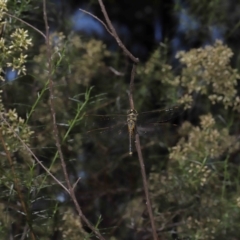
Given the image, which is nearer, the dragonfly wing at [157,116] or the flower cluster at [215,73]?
the dragonfly wing at [157,116]

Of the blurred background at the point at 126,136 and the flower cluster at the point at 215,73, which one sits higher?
the flower cluster at the point at 215,73

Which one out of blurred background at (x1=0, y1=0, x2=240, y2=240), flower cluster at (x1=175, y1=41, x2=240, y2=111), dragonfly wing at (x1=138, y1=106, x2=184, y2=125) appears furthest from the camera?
flower cluster at (x1=175, y1=41, x2=240, y2=111)

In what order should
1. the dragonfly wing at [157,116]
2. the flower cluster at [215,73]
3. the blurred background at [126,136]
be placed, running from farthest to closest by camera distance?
the flower cluster at [215,73], the blurred background at [126,136], the dragonfly wing at [157,116]

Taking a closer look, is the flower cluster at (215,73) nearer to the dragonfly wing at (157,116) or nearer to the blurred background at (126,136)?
the blurred background at (126,136)

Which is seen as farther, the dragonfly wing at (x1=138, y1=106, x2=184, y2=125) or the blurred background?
the blurred background

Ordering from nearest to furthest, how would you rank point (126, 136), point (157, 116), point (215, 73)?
point (157, 116), point (215, 73), point (126, 136)

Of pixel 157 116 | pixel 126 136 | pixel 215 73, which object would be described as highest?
pixel 215 73

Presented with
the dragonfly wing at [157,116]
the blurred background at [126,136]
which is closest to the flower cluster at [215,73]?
the blurred background at [126,136]

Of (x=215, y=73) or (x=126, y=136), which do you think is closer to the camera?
(x=215, y=73)

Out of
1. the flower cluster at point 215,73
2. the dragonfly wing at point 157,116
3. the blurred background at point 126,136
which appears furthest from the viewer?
the flower cluster at point 215,73

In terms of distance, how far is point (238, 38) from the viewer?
295cm

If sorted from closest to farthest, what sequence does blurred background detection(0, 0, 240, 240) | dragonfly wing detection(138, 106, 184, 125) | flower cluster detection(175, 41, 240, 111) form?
dragonfly wing detection(138, 106, 184, 125) → blurred background detection(0, 0, 240, 240) → flower cluster detection(175, 41, 240, 111)

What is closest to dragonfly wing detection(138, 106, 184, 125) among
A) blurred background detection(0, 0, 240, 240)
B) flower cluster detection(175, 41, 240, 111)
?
blurred background detection(0, 0, 240, 240)

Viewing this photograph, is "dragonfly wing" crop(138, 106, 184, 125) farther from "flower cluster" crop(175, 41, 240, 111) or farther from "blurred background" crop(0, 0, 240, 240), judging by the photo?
"flower cluster" crop(175, 41, 240, 111)
